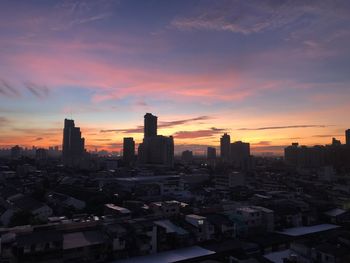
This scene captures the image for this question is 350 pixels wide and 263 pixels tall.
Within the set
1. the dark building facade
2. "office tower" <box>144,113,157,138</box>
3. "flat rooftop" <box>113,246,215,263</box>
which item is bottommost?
"flat rooftop" <box>113,246,215,263</box>

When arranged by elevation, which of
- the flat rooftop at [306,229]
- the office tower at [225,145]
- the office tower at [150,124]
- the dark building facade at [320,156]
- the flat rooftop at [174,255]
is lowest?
the flat rooftop at [174,255]

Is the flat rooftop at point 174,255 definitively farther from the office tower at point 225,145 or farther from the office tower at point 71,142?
the office tower at point 225,145

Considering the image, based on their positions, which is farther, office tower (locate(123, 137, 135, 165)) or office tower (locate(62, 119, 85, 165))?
office tower (locate(62, 119, 85, 165))

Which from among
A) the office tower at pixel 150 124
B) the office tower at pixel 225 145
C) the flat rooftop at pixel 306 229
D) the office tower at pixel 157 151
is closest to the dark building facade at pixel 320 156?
the office tower at pixel 225 145

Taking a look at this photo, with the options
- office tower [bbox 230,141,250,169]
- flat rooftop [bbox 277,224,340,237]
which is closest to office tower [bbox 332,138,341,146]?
office tower [bbox 230,141,250,169]

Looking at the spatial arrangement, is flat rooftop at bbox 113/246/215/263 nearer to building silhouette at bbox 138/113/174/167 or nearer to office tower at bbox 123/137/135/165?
building silhouette at bbox 138/113/174/167

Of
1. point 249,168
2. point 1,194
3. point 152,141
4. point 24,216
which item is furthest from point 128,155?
point 24,216

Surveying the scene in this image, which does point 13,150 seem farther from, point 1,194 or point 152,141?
point 1,194
